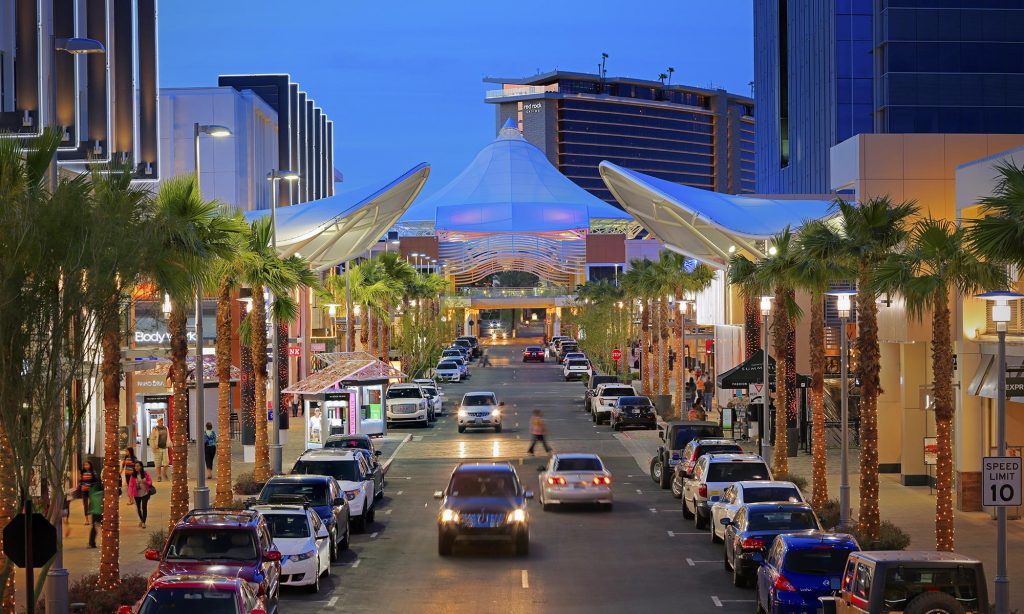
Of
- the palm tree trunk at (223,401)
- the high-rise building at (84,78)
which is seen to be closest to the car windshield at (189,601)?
the palm tree trunk at (223,401)

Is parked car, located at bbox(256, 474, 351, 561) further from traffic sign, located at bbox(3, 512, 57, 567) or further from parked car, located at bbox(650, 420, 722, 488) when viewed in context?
parked car, located at bbox(650, 420, 722, 488)

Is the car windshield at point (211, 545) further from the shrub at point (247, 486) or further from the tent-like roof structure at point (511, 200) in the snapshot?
the tent-like roof structure at point (511, 200)

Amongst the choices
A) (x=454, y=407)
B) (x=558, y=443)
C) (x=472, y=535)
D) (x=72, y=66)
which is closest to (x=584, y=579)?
(x=472, y=535)

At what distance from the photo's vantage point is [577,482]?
30344 mm

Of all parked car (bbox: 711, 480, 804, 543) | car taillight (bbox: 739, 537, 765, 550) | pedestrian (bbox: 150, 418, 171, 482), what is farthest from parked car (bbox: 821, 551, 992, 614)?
pedestrian (bbox: 150, 418, 171, 482)

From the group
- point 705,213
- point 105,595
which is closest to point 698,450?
point 105,595

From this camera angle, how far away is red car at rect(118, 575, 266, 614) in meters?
14.3

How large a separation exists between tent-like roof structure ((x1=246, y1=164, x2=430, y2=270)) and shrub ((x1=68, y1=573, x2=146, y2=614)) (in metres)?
35.1

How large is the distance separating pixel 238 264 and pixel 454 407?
36.8 meters

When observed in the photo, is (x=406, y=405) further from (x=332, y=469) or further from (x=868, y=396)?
(x=868, y=396)

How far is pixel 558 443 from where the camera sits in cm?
4728

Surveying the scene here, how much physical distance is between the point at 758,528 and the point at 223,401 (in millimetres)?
14398

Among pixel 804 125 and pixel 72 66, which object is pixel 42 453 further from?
pixel 804 125

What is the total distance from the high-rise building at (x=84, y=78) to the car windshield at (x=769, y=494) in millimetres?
16987
